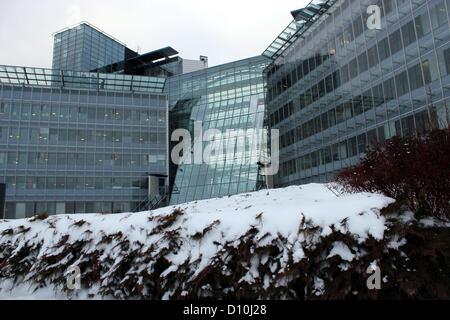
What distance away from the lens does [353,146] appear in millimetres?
35562

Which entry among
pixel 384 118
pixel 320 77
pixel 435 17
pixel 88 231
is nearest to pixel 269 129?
pixel 320 77

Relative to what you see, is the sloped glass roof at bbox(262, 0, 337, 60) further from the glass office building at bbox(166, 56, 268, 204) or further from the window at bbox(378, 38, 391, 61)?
the window at bbox(378, 38, 391, 61)

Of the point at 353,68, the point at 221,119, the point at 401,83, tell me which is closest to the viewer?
the point at 401,83

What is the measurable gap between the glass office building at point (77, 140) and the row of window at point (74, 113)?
125 mm

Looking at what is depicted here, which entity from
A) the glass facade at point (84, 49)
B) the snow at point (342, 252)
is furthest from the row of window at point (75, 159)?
the glass facade at point (84, 49)

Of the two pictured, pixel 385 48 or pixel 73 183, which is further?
pixel 73 183

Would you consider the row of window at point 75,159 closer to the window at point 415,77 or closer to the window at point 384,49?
the window at point 384,49

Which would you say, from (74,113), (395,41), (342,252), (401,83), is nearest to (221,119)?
(74,113)

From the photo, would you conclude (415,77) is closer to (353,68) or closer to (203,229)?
(353,68)

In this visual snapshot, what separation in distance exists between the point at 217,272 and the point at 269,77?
51.3 metres

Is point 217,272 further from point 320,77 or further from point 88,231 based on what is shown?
point 320,77

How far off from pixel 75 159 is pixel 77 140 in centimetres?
281

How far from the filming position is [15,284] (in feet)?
26.1

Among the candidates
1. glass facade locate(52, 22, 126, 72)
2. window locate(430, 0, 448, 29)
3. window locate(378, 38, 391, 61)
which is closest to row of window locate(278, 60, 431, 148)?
window locate(378, 38, 391, 61)
